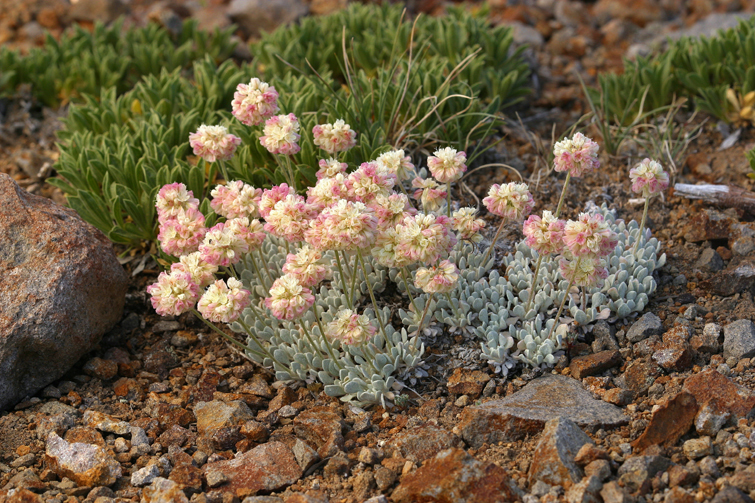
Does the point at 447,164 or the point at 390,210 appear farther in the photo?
the point at 447,164

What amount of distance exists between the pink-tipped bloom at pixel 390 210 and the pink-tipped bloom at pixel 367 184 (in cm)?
4

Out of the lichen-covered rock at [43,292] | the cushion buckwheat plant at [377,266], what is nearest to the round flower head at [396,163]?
the cushion buckwheat plant at [377,266]

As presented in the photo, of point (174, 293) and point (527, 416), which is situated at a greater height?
point (174, 293)

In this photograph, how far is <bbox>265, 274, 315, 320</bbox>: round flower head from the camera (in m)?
2.95

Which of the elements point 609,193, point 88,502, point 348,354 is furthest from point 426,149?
point 88,502

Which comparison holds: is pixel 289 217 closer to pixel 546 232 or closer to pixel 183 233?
pixel 183 233

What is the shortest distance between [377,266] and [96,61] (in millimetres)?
4078

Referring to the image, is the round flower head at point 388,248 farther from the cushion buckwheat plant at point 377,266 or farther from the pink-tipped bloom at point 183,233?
the pink-tipped bloom at point 183,233

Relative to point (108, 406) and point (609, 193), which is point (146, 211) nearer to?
point (108, 406)

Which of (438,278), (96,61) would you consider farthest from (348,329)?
(96,61)

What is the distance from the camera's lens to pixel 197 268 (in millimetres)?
3111

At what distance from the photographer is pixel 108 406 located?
373 centimetres

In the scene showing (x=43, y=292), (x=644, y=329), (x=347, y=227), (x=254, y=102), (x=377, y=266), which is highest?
(x=254, y=102)

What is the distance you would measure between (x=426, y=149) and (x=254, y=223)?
215 cm
